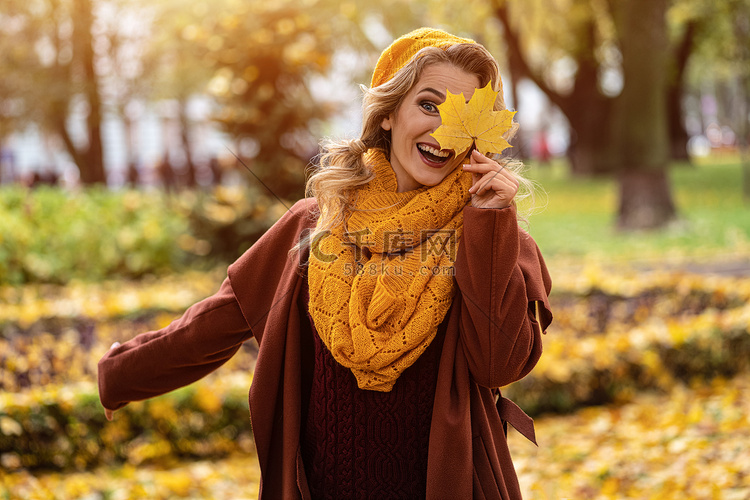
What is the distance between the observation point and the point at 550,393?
516cm

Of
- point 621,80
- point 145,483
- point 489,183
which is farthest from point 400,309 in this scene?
point 621,80

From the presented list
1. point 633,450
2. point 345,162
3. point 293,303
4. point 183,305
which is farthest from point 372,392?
point 183,305

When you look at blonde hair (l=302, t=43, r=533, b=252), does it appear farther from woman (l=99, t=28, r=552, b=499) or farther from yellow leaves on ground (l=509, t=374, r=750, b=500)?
yellow leaves on ground (l=509, t=374, r=750, b=500)

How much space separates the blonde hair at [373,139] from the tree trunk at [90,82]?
15495 mm

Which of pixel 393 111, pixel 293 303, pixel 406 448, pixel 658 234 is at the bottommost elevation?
pixel 658 234

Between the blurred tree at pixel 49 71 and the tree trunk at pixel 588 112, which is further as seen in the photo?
the tree trunk at pixel 588 112

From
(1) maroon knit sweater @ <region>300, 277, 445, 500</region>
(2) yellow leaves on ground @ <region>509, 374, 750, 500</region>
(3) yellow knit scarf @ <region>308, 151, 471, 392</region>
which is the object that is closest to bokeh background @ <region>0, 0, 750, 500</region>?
(2) yellow leaves on ground @ <region>509, 374, 750, 500</region>

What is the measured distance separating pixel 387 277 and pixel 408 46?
1.97ft

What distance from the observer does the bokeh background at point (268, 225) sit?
442 centimetres

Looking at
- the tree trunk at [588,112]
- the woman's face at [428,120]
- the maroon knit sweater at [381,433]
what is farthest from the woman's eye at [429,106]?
the tree trunk at [588,112]

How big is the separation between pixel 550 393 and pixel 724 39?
859 inches

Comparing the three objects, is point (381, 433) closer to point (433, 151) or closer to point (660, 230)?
point (433, 151)

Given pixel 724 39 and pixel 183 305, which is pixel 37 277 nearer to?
pixel 183 305

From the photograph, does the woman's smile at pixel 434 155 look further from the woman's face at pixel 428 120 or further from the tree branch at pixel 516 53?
the tree branch at pixel 516 53
